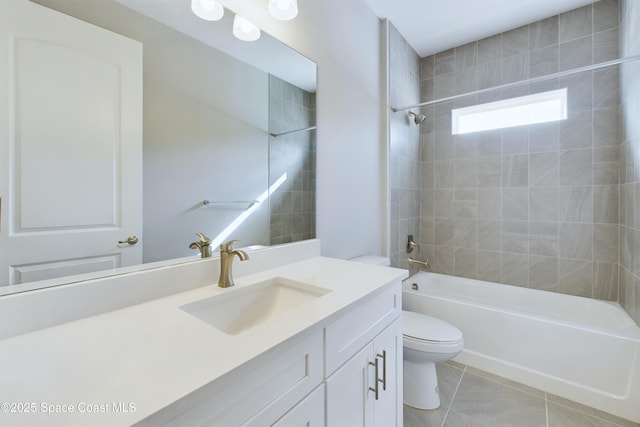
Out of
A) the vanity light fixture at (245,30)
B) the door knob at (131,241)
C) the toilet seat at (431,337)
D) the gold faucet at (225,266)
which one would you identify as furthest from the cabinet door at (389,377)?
the vanity light fixture at (245,30)

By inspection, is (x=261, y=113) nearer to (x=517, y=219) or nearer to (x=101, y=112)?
(x=101, y=112)

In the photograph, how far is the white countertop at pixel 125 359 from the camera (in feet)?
1.28

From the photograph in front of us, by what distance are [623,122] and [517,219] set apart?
0.92 meters

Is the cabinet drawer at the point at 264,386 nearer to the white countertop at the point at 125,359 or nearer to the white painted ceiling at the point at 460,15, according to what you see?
the white countertop at the point at 125,359

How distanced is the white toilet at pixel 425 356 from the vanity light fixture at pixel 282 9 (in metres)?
1.77

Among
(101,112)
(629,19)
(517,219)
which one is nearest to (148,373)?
(101,112)

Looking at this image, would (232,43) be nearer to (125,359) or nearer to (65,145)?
(65,145)

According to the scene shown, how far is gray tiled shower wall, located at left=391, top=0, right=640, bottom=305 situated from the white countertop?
1.91 metres

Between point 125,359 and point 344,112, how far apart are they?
166cm

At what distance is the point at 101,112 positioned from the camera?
0.76 m

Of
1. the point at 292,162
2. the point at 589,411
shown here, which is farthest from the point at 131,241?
the point at 589,411

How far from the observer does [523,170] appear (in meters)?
2.29

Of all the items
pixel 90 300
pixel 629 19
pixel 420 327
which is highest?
pixel 629 19

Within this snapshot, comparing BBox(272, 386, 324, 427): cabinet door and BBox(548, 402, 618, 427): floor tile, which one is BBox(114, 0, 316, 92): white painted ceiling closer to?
BBox(272, 386, 324, 427): cabinet door
